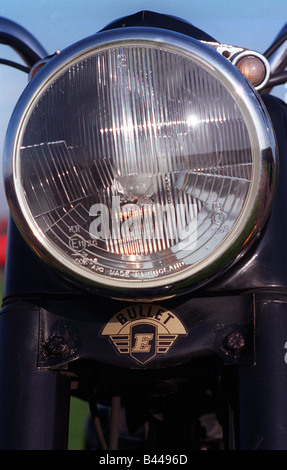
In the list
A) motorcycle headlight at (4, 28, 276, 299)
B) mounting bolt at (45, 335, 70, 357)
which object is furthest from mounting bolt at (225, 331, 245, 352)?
mounting bolt at (45, 335, 70, 357)

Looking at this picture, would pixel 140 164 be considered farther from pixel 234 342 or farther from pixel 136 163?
pixel 234 342

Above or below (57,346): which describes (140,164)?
above

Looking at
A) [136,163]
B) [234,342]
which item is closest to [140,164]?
[136,163]

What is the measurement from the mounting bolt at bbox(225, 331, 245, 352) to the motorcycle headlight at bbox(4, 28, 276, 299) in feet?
0.40

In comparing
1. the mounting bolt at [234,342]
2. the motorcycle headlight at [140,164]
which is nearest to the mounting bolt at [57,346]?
the motorcycle headlight at [140,164]

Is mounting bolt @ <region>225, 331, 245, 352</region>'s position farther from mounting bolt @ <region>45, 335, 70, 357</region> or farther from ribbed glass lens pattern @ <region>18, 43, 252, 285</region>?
mounting bolt @ <region>45, 335, 70, 357</region>

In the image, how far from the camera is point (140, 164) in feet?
4.19

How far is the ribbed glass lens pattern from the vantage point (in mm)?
1269

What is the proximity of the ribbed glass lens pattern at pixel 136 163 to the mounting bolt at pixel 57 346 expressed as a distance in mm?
164

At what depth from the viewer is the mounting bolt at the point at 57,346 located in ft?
4.45

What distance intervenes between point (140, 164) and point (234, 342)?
0.35 metres

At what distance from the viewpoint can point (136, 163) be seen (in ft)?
4.19
